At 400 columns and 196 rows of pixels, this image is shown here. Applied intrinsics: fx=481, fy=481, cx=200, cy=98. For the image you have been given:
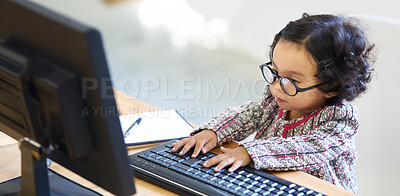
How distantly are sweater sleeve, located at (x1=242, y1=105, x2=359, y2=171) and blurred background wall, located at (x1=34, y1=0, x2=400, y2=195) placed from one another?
0.19 metres

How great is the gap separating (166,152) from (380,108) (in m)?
0.60

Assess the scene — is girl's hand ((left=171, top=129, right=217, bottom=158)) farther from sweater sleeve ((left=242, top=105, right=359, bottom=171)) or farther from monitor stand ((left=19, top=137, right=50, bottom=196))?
monitor stand ((left=19, top=137, right=50, bottom=196))

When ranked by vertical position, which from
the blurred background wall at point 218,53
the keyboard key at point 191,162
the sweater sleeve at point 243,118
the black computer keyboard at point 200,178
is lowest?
the black computer keyboard at point 200,178

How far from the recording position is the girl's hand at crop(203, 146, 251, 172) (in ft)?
3.40

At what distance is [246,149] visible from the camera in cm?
109

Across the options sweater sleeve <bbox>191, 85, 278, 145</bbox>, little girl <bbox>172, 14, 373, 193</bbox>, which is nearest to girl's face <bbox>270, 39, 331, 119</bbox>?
little girl <bbox>172, 14, 373, 193</bbox>

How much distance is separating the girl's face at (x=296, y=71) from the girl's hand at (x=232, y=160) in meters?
0.20

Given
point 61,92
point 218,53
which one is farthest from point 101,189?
point 218,53

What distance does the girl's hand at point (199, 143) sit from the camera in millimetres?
1140

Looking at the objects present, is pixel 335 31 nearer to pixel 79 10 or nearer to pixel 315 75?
pixel 315 75

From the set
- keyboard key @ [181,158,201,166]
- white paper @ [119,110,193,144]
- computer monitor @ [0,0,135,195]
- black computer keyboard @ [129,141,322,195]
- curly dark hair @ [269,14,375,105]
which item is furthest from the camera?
white paper @ [119,110,193,144]

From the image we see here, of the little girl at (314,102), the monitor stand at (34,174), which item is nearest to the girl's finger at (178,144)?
the little girl at (314,102)

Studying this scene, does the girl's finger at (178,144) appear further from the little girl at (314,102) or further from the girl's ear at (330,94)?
the girl's ear at (330,94)

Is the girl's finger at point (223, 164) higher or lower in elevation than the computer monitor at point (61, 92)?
lower
